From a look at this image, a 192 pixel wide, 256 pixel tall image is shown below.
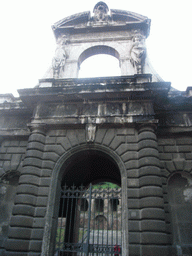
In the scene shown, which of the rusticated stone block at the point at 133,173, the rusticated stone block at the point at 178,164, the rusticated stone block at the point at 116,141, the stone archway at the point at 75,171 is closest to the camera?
the stone archway at the point at 75,171

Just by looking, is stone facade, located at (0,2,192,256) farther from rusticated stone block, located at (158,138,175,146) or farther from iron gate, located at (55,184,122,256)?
iron gate, located at (55,184,122,256)

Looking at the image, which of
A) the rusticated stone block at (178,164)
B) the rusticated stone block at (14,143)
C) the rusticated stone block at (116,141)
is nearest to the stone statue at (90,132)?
the rusticated stone block at (116,141)

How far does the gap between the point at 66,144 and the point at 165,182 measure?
4.33 metres

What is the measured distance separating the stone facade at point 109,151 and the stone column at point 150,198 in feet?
0.09

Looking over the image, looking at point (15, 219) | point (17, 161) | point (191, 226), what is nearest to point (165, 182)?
point (191, 226)

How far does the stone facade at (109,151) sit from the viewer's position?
7.16 meters

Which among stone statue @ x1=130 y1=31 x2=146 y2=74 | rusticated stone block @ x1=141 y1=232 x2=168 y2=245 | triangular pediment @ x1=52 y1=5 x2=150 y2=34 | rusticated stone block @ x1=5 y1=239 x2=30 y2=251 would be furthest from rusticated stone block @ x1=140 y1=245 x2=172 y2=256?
triangular pediment @ x1=52 y1=5 x2=150 y2=34

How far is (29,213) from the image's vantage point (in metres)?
7.45

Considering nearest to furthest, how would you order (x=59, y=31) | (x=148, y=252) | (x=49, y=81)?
1. (x=148, y=252)
2. (x=49, y=81)
3. (x=59, y=31)

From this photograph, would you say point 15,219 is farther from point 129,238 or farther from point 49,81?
point 49,81

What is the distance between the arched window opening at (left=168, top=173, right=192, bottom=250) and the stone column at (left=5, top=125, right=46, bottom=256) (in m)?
5.00

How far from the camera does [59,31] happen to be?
42.7ft

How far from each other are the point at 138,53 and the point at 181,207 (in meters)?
7.70

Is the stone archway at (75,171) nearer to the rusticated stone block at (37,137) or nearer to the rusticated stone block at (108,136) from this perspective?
the rusticated stone block at (108,136)
